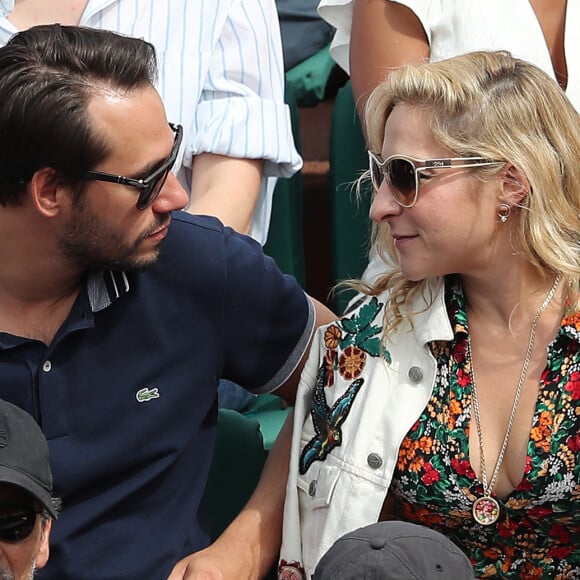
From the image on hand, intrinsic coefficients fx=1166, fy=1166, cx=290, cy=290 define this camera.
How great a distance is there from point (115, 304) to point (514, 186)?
0.64 m

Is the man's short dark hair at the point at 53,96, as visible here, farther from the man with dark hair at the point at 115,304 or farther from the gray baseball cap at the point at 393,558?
the gray baseball cap at the point at 393,558

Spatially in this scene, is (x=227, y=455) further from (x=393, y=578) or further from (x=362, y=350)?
(x=393, y=578)

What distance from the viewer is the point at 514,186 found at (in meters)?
1.74

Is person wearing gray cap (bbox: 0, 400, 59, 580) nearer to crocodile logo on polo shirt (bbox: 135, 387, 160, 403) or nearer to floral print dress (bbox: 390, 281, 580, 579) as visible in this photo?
crocodile logo on polo shirt (bbox: 135, 387, 160, 403)

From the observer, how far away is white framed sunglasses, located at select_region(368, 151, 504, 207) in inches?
67.5

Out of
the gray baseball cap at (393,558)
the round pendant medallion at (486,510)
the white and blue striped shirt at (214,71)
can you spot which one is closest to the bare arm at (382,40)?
the white and blue striped shirt at (214,71)

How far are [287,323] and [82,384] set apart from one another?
37cm

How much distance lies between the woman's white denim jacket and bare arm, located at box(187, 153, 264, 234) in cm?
37

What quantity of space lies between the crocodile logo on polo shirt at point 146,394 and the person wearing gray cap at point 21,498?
0.46 m


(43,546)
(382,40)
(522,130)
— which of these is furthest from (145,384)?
(382,40)

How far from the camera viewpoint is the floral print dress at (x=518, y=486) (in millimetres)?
1715

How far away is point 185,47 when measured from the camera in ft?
7.68

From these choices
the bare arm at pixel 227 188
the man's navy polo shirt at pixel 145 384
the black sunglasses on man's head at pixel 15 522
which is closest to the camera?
the black sunglasses on man's head at pixel 15 522

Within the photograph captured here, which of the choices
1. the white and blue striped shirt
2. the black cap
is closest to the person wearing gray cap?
the black cap
